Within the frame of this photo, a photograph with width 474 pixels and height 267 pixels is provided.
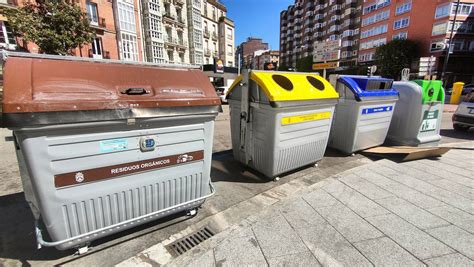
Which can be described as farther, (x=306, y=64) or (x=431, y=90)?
(x=306, y=64)

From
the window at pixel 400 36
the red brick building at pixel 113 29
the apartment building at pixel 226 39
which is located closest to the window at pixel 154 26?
the red brick building at pixel 113 29

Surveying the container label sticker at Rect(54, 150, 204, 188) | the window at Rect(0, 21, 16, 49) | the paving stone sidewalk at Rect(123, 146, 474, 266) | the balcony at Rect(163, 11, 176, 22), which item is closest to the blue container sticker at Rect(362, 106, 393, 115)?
the paving stone sidewalk at Rect(123, 146, 474, 266)

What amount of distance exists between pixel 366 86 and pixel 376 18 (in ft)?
161

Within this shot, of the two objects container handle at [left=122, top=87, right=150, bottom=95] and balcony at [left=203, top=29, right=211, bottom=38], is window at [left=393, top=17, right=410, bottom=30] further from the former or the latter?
container handle at [left=122, top=87, right=150, bottom=95]

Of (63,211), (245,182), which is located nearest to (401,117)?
(245,182)

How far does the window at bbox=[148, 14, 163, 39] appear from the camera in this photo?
2519cm

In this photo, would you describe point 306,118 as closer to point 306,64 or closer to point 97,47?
point 97,47

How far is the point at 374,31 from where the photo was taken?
140 feet

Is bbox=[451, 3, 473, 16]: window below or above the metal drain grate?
above

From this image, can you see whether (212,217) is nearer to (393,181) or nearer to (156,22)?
(393,181)

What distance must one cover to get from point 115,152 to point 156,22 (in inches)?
1123

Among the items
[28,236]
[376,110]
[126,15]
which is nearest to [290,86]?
[376,110]

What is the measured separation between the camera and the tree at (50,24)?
1101 centimetres

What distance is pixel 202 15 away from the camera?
3525cm
